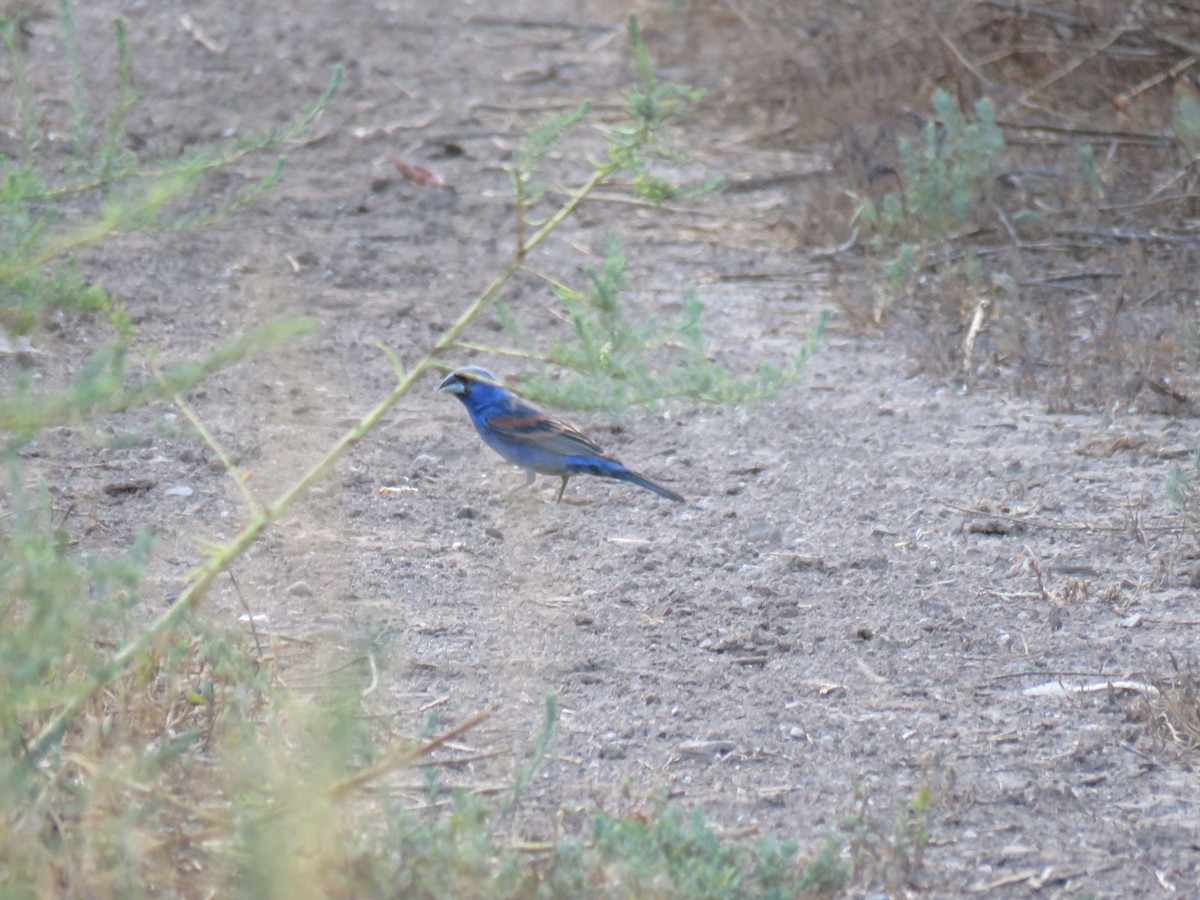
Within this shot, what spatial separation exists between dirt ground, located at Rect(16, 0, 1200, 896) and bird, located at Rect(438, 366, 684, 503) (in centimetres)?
12

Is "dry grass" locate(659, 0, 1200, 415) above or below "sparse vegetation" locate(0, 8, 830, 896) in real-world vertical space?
below

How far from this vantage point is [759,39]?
9898 millimetres

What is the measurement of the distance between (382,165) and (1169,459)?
4917mm

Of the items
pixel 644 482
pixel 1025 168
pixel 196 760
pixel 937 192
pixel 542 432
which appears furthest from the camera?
pixel 1025 168

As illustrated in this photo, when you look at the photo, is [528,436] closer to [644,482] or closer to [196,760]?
[644,482]

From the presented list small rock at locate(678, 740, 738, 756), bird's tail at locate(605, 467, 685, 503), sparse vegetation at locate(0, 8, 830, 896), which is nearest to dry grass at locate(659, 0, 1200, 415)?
bird's tail at locate(605, 467, 685, 503)

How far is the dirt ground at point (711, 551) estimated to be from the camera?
10.4 feet

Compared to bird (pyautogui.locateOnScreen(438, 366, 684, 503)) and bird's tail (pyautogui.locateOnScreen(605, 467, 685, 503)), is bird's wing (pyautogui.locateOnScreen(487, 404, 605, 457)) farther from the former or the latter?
bird's tail (pyautogui.locateOnScreen(605, 467, 685, 503))

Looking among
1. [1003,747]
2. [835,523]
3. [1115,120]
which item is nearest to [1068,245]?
[1115,120]

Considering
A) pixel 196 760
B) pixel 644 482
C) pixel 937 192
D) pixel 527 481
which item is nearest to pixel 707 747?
pixel 196 760

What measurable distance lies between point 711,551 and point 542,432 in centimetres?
83

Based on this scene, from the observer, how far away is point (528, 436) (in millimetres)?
5156

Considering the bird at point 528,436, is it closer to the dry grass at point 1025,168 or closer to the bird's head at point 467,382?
the bird's head at point 467,382

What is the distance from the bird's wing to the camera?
5098 millimetres
